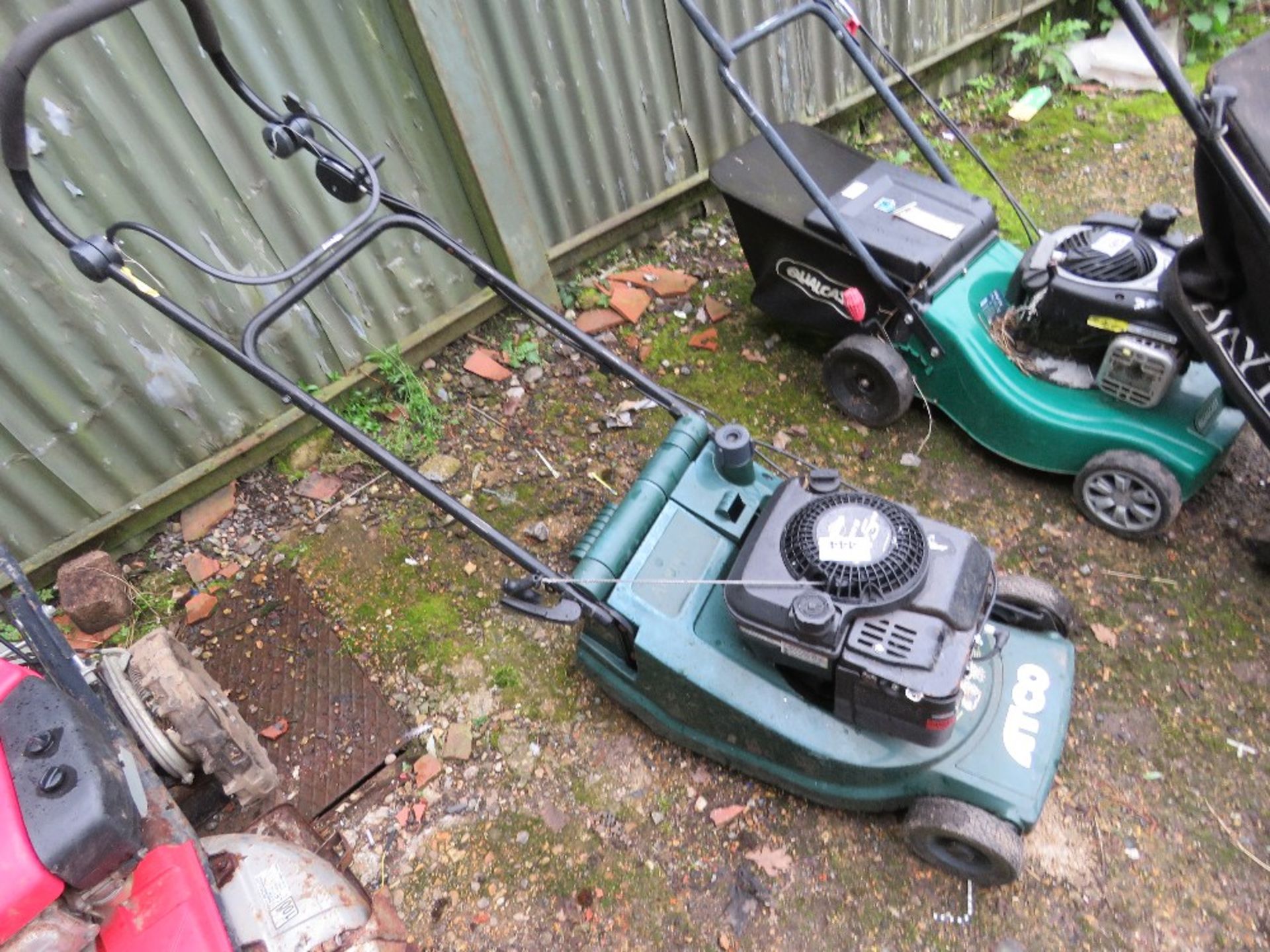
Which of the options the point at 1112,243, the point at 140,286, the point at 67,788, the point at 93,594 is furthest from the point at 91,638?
the point at 1112,243

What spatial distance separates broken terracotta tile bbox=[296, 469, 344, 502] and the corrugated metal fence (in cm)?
25

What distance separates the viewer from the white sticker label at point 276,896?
146 cm

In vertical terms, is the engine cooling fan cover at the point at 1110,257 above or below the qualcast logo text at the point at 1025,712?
above

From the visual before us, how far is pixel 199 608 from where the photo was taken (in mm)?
2695

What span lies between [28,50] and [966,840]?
2.26m

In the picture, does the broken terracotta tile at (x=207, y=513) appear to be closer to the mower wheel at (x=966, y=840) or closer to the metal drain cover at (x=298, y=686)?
the metal drain cover at (x=298, y=686)

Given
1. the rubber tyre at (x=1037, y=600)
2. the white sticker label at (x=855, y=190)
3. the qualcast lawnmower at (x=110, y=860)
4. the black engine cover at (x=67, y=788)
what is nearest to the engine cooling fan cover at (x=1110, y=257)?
the white sticker label at (x=855, y=190)

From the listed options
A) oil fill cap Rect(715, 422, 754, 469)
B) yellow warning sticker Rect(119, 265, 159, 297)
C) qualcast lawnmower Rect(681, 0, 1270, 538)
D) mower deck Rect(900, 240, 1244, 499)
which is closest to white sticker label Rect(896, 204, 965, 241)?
qualcast lawnmower Rect(681, 0, 1270, 538)

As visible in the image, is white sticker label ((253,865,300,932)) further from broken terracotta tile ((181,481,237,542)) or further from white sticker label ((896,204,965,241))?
white sticker label ((896,204,965,241))

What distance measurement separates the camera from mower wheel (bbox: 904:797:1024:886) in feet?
5.88

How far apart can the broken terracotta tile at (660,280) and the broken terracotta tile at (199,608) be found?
194 centimetres

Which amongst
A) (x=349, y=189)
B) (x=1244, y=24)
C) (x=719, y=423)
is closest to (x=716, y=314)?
(x=719, y=423)

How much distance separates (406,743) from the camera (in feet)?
7.74

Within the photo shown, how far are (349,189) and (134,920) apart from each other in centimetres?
156
